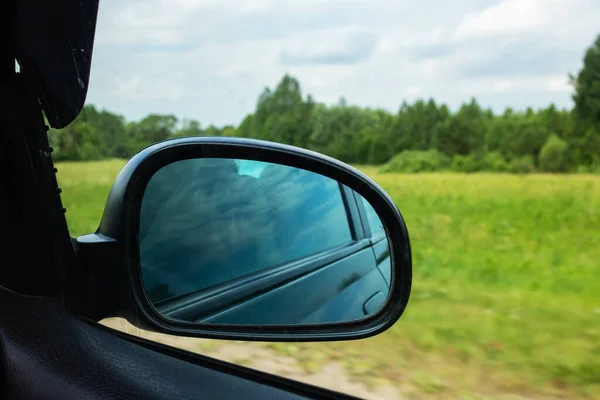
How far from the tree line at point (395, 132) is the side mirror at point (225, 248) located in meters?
0.22

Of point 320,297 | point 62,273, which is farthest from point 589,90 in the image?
point 62,273

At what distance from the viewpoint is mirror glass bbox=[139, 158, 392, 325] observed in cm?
187

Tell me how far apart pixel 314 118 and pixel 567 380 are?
125 cm

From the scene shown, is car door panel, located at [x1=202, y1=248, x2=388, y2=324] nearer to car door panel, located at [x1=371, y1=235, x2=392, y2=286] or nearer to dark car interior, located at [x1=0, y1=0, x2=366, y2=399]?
car door panel, located at [x1=371, y1=235, x2=392, y2=286]

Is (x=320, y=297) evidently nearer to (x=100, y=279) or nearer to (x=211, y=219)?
(x=211, y=219)

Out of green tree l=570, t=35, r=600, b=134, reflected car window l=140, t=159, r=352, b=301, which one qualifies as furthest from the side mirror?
green tree l=570, t=35, r=600, b=134

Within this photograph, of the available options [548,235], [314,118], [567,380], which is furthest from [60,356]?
[548,235]

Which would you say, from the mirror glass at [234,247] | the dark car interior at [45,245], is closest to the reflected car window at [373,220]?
the mirror glass at [234,247]

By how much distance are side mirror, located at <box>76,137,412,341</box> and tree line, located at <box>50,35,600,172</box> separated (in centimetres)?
22

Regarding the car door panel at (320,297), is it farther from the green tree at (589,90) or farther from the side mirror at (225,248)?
the green tree at (589,90)

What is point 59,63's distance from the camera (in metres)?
1.97

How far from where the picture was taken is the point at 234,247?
1.94 m

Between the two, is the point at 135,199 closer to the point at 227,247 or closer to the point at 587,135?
the point at 227,247

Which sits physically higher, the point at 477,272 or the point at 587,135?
the point at 587,135
